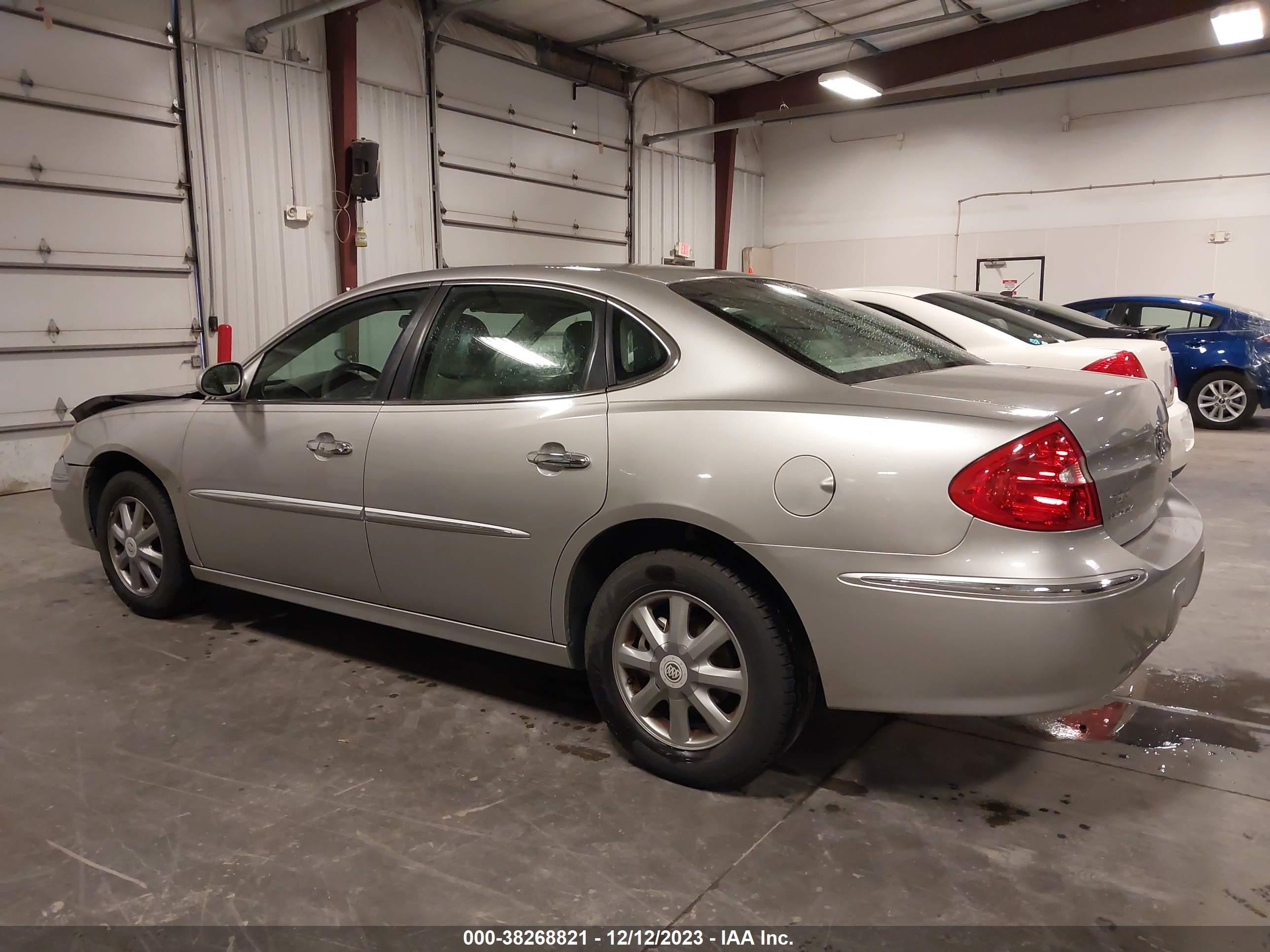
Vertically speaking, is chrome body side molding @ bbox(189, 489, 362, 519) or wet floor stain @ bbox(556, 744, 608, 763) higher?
chrome body side molding @ bbox(189, 489, 362, 519)

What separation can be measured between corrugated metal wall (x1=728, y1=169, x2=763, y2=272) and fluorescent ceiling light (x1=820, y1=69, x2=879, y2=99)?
315 centimetres

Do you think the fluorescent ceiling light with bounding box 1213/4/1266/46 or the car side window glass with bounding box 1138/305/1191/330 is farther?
the car side window glass with bounding box 1138/305/1191/330

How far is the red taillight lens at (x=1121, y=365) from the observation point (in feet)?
15.0

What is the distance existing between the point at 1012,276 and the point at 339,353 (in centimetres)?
1201

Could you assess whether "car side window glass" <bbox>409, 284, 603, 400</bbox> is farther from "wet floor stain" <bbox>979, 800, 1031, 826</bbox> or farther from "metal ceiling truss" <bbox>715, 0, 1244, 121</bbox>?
"metal ceiling truss" <bbox>715, 0, 1244, 121</bbox>

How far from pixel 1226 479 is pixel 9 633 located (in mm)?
7279

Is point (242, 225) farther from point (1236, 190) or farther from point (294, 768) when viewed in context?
point (1236, 190)

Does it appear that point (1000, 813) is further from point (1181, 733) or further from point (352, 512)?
point (352, 512)

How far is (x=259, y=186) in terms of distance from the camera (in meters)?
8.22

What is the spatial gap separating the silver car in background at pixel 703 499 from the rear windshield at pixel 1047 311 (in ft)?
13.4

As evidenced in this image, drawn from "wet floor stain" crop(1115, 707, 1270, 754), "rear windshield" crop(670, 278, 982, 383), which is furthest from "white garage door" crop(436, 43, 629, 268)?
"wet floor stain" crop(1115, 707, 1270, 754)

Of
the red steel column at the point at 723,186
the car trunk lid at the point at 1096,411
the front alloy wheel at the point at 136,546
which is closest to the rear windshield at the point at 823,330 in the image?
the car trunk lid at the point at 1096,411

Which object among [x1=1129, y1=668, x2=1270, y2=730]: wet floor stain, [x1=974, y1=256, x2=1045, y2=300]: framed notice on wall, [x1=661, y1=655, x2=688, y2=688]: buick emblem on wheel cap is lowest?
[x1=1129, y1=668, x2=1270, y2=730]: wet floor stain

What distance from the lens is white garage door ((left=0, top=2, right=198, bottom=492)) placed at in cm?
671
